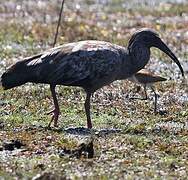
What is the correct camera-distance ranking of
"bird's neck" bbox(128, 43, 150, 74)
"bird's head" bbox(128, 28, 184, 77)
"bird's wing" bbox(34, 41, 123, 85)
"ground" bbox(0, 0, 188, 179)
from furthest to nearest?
"bird's head" bbox(128, 28, 184, 77), "bird's neck" bbox(128, 43, 150, 74), "bird's wing" bbox(34, 41, 123, 85), "ground" bbox(0, 0, 188, 179)

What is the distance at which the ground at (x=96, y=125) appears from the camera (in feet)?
33.4

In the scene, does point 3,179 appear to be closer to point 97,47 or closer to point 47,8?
point 97,47

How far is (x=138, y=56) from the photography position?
1345 centimetres

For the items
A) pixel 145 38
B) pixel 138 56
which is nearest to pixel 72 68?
pixel 138 56

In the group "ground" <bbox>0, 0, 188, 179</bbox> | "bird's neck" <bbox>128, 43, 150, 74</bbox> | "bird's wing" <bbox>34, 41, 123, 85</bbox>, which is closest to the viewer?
"ground" <bbox>0, 0, 188, 179</bbox>

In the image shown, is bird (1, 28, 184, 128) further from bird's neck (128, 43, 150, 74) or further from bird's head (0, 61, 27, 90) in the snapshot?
bird's neck (128, 43, 150, 74)

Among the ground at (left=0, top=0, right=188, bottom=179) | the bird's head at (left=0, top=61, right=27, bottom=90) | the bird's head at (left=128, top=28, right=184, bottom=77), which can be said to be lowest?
the ground at (left=0, top=0, right=188, bottom=179)

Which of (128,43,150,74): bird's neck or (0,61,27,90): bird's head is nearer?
(0,61,27,90): bird's head

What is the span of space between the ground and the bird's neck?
921 mm

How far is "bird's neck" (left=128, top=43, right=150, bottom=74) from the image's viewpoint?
43.8 ft

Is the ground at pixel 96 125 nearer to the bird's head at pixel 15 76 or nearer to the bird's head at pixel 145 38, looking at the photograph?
the bird's head at pixel 15 76

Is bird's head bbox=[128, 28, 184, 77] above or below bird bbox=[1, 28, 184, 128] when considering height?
above

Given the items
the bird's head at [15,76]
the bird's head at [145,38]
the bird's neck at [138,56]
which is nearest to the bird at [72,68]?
the bird's head at [15,76]

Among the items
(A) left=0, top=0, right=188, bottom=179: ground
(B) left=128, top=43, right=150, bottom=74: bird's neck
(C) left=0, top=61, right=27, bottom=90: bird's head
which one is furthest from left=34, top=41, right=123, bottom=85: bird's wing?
(A) left=0, top=0, right=188, bottom=179: ground
